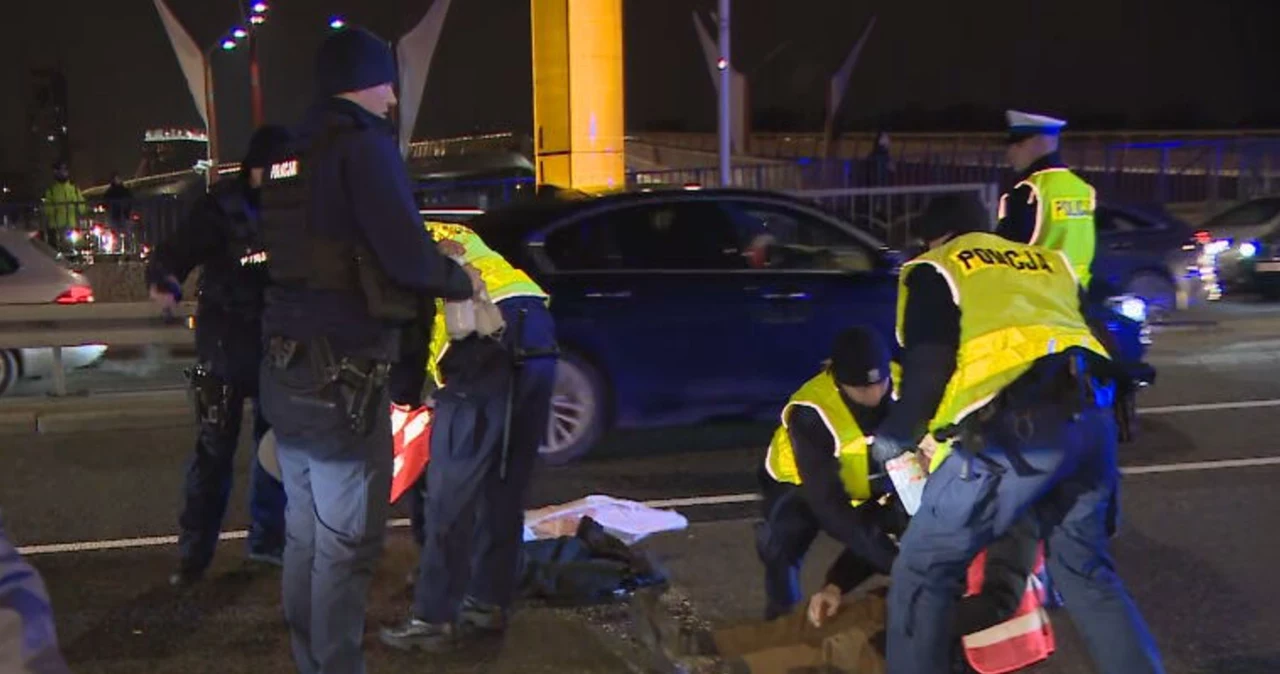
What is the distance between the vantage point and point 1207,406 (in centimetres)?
878

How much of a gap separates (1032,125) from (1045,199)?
329 mm

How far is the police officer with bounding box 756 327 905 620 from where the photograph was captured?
164 inches

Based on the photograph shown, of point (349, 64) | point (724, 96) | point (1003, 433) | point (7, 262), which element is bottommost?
point (1003, 433)

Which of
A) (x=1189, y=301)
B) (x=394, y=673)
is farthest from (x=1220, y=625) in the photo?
(x=1189, y=301)

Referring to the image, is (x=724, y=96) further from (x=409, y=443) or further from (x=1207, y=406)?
(x=409, y=443)

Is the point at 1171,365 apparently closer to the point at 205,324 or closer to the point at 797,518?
the point at 797,518

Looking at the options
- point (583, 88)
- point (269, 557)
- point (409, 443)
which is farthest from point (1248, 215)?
point (269, 557)

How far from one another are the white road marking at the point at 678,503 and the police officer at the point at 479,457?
115cm

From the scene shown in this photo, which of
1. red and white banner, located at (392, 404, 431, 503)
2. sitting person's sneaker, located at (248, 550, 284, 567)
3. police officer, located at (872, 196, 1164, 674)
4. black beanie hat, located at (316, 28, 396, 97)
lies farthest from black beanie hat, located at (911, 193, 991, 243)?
sitting person's sneaker, located at (248, 550, 284, 567)

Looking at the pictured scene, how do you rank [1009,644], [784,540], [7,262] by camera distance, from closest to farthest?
[1009,644] → [784,540] → [7,262]

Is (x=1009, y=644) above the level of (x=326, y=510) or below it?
below

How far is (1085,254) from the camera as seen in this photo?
5.65m

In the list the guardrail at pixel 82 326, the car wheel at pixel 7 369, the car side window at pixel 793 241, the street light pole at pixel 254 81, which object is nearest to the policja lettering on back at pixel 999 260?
the car side window at pixel 793 241

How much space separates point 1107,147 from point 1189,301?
40.8 feet
